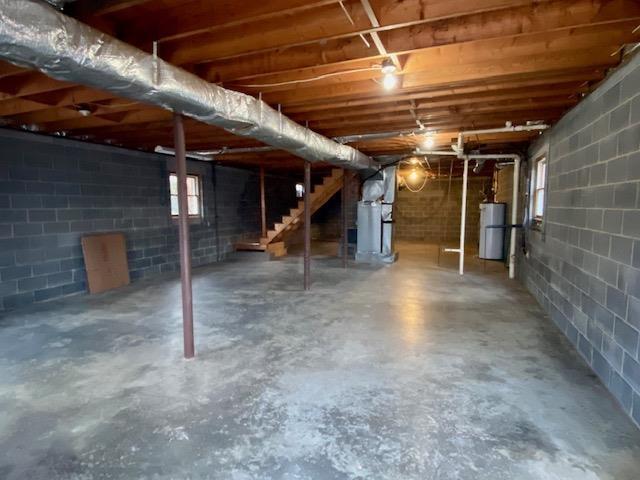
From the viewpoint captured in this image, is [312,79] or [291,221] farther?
[291,221]

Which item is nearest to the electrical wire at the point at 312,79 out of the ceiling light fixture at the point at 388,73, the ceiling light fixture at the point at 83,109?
the ceiling light fixture at the point at 388,73

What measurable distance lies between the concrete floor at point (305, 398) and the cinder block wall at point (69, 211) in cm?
65

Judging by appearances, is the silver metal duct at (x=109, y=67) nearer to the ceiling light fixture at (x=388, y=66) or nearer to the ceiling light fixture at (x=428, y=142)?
the ceiling light fixture at (x=388, y=66)

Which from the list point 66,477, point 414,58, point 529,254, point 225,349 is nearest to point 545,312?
point 529,254

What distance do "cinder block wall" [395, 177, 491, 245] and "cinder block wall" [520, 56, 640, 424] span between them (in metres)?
6.88

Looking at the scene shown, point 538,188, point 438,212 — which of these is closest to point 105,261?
point 538,188

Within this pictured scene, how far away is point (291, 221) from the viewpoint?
7637mm

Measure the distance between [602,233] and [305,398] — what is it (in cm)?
219

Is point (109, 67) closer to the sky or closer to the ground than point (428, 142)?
closer to the ground

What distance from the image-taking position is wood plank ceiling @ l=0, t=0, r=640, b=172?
1837mm

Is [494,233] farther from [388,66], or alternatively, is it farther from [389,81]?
[388,66]

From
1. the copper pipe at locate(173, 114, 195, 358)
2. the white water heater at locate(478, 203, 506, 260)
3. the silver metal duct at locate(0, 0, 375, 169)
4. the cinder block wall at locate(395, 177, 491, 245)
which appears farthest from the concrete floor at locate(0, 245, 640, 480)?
the cinder block wall at locate(395, 177, 491, 245)

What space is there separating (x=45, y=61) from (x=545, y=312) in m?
4.35

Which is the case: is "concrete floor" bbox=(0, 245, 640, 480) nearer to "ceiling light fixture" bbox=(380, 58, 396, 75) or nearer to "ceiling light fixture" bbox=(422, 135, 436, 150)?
"ceiling light fixture" bbox=(380, 58, 396, 75)
